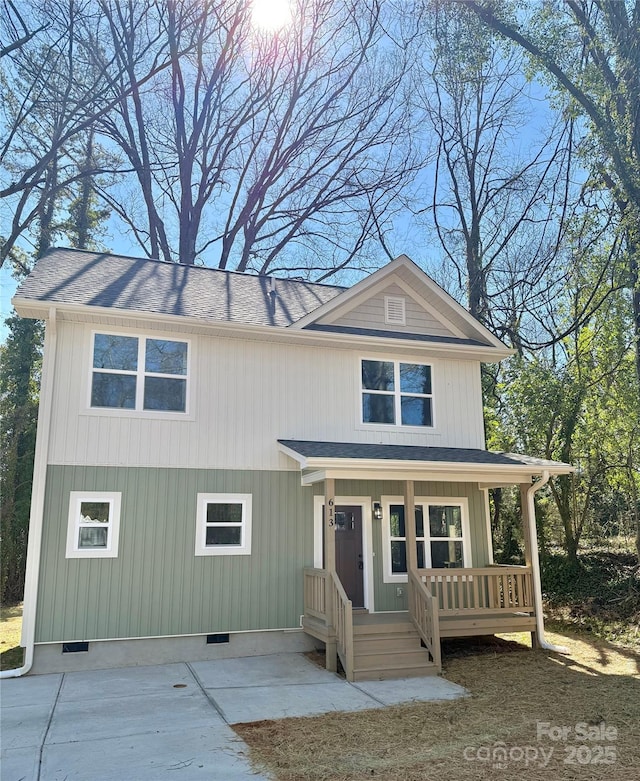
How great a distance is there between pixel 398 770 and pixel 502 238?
783 inches

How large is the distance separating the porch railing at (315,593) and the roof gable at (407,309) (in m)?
4.52

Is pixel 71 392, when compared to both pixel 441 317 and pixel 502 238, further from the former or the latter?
pixel 502 238

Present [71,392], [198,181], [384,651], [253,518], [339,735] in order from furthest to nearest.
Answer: [198,181] → [253,518] → [71,392] → [384,651] → [339,735]

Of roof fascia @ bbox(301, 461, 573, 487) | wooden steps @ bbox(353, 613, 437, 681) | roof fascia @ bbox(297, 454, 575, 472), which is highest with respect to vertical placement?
roof fascia @ bbox(297, 454, 575, 472)

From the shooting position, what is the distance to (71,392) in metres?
9.71

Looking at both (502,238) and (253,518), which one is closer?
(253,518)

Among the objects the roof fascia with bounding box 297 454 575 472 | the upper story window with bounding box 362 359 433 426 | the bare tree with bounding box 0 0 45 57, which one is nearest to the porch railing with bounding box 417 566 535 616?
the roof fascia with bounding box 297 454 575 472

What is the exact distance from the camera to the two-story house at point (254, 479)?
9.27 meters

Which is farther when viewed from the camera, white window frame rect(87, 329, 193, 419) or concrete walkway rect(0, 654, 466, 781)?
white window frame rect(87, 329, 193, 419)

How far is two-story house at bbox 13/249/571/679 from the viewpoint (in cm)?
927

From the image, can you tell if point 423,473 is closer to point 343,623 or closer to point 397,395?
point 397,395

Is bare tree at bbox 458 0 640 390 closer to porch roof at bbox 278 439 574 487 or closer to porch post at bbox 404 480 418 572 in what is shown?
porch roof at bbox 278 439 574 487

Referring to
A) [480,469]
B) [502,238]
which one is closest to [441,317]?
[480,469]

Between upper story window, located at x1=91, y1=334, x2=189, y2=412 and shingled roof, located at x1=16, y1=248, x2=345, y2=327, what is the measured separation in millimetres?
632
